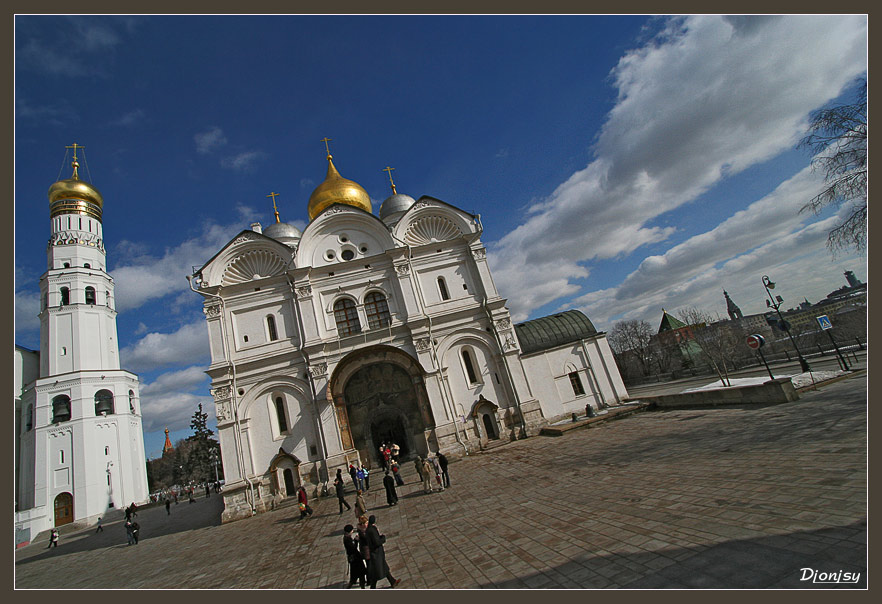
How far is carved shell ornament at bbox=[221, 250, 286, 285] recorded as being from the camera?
20609 millimetres

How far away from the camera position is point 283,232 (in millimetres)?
25547

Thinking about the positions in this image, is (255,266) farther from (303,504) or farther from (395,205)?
(303,504)

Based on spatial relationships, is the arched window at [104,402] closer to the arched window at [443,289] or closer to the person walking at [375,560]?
the arched window at [443,289]

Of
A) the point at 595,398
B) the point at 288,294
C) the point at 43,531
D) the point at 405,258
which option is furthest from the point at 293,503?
the point at 43,531

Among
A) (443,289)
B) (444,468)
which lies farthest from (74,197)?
(444,468)

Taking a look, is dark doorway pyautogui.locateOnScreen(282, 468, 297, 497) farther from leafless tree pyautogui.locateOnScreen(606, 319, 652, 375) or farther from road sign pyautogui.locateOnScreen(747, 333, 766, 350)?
leafless tree pyautogui.locateOnScreen(606, 319, 652, 375)

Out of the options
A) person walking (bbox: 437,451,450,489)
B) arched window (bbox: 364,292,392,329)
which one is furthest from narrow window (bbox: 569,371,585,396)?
person walking (bbox: 437,451,450,489)

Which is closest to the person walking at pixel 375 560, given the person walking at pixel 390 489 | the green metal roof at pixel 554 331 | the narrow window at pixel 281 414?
the person walking at pixel 390 489

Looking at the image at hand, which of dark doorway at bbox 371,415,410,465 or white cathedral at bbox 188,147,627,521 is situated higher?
white cathedral at bbox 188,147,627,521

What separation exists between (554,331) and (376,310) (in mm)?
10957

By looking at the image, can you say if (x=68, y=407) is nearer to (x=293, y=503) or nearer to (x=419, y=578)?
(x=293, y=503)

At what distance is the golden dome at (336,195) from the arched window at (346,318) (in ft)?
25.4

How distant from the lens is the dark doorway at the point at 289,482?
57.0 feet

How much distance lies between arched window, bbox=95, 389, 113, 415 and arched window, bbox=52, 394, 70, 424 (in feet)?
5.65
